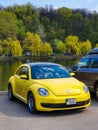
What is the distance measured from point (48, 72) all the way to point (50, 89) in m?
1.20

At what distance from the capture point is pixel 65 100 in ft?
27.8

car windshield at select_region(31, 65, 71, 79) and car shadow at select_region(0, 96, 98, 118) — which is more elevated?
car windshield at select_region(31, 65, 71, 79)

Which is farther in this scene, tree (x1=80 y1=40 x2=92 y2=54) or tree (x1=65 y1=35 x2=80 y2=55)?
tree (x1=65 y1=35 x2=80 y2=55)

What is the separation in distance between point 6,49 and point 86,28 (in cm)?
5143

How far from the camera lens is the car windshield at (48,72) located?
9.66m

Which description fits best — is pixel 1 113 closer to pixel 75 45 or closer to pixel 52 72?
pixel 52 72

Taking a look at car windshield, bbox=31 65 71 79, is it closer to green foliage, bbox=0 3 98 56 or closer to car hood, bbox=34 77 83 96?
car hood, bbox=34 77 83 96

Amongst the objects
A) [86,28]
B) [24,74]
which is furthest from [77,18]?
[24,74]

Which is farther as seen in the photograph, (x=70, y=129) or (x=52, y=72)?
(x=52, y=72)

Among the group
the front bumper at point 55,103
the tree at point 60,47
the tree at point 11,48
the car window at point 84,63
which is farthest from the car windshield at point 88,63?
the tree at point 60,47

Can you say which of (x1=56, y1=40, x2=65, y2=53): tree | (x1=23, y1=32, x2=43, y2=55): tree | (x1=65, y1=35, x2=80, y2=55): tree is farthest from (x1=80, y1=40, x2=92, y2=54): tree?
(x1=23, y1=32, x2=43, y2=55): tree

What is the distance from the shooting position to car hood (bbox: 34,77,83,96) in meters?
8.60

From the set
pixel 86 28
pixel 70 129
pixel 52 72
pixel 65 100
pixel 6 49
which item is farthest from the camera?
pixel 86 28

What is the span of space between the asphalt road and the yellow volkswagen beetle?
22 centimetres
